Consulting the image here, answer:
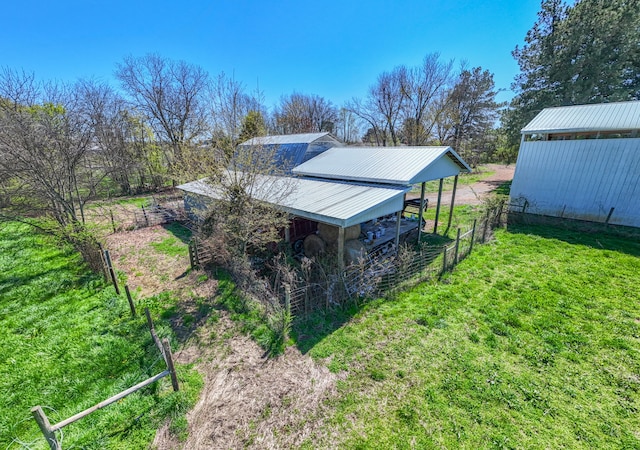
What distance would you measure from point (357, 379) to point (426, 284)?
362cm

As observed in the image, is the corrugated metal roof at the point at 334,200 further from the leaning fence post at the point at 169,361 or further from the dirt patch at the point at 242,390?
the leaning fence post at the point at 169,361

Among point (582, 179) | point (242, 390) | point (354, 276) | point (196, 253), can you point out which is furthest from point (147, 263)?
point (582, 179)

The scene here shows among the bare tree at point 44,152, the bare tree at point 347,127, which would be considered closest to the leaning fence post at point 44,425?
the bare tree at point 44,152

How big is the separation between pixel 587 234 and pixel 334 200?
10.2 m

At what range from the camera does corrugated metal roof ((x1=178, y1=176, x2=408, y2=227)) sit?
653 centimetres

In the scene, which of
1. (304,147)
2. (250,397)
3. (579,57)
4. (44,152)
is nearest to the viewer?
(250,397)

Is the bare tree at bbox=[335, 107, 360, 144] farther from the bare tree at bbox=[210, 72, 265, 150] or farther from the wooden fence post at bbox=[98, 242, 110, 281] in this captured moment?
the wooden fence post at bbox=[98, 242, 110, 281]

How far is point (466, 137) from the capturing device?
30.7m

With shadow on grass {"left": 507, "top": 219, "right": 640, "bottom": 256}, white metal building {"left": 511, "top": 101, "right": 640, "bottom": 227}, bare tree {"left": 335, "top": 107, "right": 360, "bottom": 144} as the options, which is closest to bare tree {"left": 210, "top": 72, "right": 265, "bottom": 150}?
shadow on grass {"left": 507, "top": 219, "right": 640, "bottom": 256}

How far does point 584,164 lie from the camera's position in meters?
10.7

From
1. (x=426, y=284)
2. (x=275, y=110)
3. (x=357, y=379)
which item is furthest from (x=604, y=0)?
(x=275, y=110)

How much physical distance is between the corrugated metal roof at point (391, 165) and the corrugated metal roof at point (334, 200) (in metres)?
0.57

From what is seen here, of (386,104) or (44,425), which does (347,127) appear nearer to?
(386,104)

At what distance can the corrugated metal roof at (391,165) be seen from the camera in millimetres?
8406
